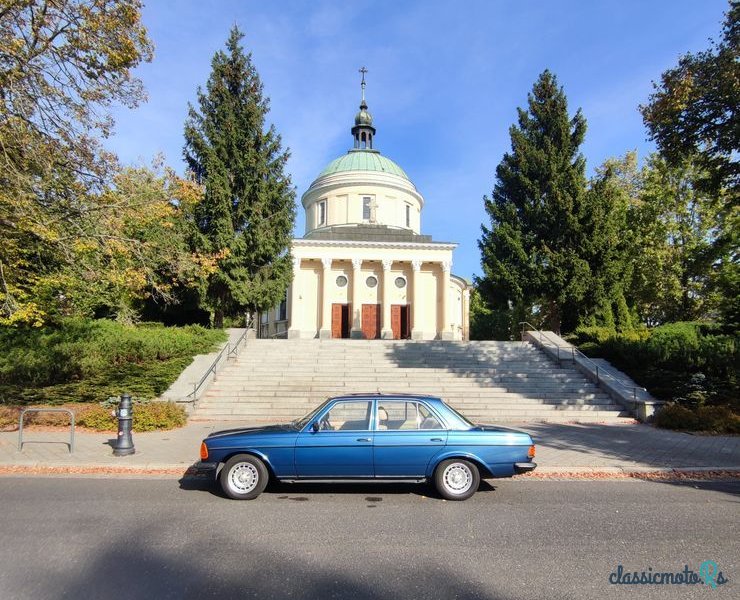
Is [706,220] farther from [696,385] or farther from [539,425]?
[539,425]

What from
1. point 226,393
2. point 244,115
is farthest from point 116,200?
point 244,115

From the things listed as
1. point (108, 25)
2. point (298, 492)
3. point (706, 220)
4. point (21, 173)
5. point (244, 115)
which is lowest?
point (298, 492)

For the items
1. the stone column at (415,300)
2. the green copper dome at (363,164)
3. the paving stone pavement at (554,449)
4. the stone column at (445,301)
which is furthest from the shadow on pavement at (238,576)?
the green copper dome at (363,164)

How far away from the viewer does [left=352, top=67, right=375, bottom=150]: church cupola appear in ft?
159

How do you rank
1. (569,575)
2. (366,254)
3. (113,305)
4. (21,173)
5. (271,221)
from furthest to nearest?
1. (366,254)
2. (271,221)
3. (113,305)
4. (21,173)
5. (569,575)

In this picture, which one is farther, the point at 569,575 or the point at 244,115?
the point at 244,115

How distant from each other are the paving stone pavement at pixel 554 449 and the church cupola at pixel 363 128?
39774 millimetres

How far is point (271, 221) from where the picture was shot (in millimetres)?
25500

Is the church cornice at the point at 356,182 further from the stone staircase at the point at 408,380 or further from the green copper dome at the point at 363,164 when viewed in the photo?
the stone staircase at the point at 408,380

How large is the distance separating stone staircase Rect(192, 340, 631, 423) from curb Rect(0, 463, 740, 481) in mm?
5677

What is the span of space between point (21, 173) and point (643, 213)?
31702 mm

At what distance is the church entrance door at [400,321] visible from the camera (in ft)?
117

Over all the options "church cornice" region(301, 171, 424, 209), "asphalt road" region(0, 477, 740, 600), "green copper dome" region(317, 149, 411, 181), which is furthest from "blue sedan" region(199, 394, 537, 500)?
"green copper dome" region(317, 149, 411, 181)

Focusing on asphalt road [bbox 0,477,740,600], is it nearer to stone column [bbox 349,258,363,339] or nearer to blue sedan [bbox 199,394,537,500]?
blue sedan [bbox 199,394,537,500]
